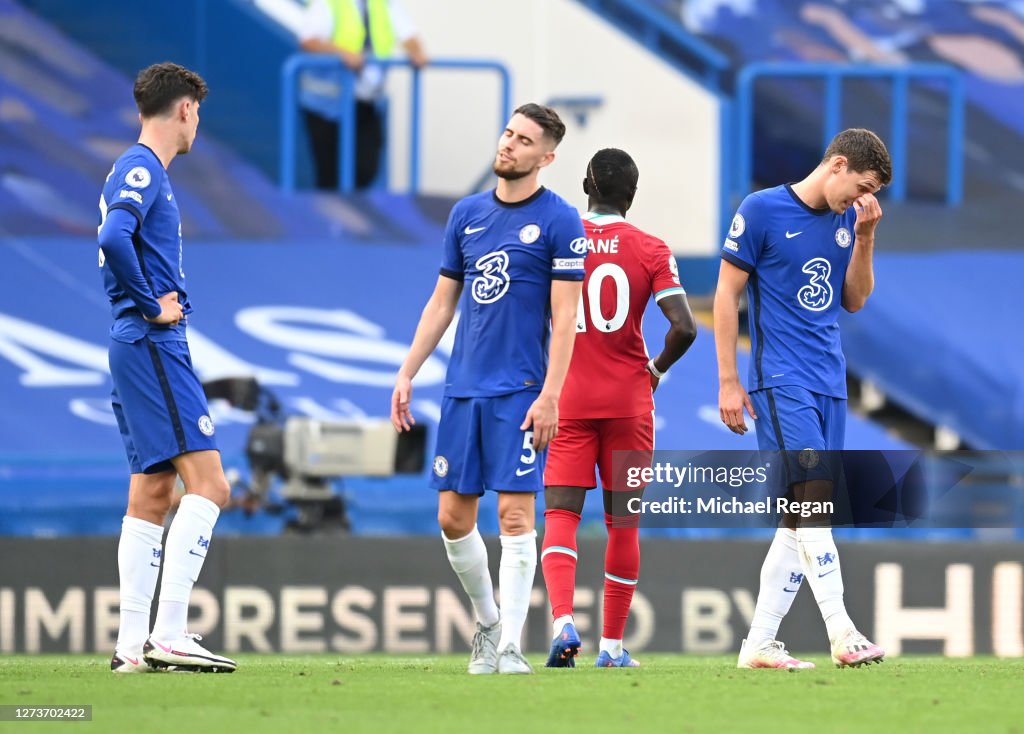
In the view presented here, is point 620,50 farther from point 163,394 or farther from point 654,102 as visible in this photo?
point 163,394

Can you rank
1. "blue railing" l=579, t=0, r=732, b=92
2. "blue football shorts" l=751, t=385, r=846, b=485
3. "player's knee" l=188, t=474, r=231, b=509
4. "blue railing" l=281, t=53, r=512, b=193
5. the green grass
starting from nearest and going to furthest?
the green grass
"player's knee" l=188, t=474, r=231, b=509
"blue football shorts" l=751, t=385, r=846, b=485
"blue railing" l=281, t=53, r=512, b=193
"blue railing" l=579, t=0, r=732, b=92

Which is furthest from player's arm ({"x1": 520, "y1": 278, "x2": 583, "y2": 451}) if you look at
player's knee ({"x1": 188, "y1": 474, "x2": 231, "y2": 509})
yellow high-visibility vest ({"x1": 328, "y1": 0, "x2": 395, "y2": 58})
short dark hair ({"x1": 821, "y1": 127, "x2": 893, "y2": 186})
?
yellow high-visibility vest ({"x1": 328, "y1": 0, "x2": 395, "y2": 58})

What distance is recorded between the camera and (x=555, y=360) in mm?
5949

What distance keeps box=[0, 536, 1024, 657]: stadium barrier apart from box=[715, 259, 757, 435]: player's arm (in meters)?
4.57

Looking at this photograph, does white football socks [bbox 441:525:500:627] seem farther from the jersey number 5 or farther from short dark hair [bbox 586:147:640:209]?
short dark hair [bbox 586:147:640:209]

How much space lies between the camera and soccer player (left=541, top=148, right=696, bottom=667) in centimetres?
671

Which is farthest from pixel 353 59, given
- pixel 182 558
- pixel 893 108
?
pixel 182 558

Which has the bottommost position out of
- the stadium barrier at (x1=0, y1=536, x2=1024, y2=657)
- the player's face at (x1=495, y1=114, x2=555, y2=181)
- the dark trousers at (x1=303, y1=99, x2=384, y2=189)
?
the stadium barrier at (x1=0, y1=536, x2=1024, y2=657)

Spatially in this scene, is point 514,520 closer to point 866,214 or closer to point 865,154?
point 866,214

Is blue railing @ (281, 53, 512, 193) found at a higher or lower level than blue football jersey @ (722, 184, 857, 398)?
higher

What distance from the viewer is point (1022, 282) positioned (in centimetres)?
1417

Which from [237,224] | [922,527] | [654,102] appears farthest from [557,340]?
[654,102]

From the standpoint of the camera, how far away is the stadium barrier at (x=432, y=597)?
10.9 meters

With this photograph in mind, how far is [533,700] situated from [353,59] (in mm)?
9553
